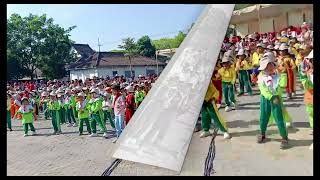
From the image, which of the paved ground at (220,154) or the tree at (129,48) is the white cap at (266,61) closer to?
the paved ground at (220,154)

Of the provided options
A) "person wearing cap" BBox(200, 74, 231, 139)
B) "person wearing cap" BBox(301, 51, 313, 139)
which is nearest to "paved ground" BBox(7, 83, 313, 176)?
"person wearing cap" BBox(200, 74, 231, 139)

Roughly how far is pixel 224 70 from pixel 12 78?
25779mm

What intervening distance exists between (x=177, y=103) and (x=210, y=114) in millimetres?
742

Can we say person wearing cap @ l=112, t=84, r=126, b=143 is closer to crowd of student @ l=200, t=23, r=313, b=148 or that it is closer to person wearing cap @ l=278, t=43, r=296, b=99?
crowd of student @ l=200, t=23, r=313, b=148

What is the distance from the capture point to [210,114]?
6.88 meters

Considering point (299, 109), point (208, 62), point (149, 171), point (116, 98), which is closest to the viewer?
point (149, 171)

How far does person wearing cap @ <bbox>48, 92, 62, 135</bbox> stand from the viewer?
12.5m

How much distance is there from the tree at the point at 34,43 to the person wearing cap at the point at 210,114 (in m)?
25.2

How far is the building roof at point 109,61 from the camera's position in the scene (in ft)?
111

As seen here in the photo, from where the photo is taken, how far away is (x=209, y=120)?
7.04m

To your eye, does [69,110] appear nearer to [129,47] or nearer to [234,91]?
[234,91]

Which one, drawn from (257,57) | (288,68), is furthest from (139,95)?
(288,68)
